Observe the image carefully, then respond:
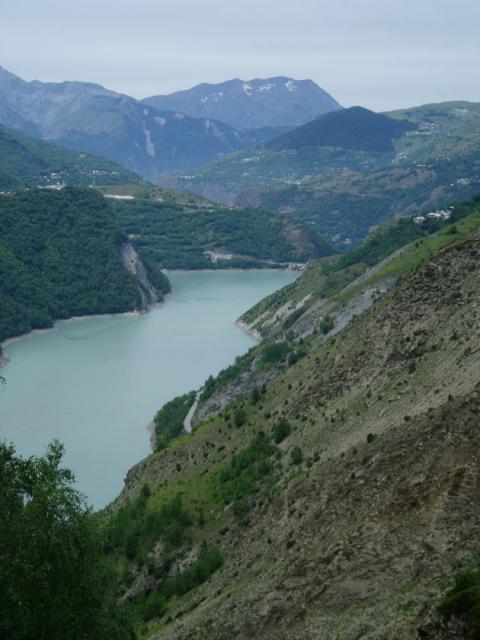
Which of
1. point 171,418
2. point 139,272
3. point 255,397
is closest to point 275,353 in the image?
point 171,418

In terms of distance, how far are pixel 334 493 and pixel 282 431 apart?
8.57m

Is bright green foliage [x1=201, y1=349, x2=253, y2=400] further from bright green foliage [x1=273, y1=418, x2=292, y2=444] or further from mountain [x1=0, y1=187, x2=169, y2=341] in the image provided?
mountain [x1=0, y1=187, x2=169, y2=341]

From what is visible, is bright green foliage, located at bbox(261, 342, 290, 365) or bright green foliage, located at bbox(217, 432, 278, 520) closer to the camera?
bright green foliage, located at bbox(217, 432, 278, 520)

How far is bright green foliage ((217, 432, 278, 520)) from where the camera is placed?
2538cm

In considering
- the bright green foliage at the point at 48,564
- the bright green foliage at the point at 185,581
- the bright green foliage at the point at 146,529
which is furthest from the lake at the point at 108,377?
the bright green foliage at the point at 48,564

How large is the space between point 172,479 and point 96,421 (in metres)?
22.7

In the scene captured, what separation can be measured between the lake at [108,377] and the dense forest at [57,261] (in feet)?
8.22

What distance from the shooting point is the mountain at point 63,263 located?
87.7 meters

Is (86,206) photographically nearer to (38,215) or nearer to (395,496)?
(38,215)

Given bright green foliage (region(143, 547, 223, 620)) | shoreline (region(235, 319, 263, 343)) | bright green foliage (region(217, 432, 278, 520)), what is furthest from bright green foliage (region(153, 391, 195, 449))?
bright green foliage (region(143, 547, 223, 620))

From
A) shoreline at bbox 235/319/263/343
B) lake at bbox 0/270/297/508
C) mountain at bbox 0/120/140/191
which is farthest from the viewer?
mountain at bbox 0/120/140/191

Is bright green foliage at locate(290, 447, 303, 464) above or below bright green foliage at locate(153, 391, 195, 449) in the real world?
above

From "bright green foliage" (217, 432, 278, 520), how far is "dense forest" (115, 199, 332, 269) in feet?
328

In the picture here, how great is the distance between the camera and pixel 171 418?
49812 mm
